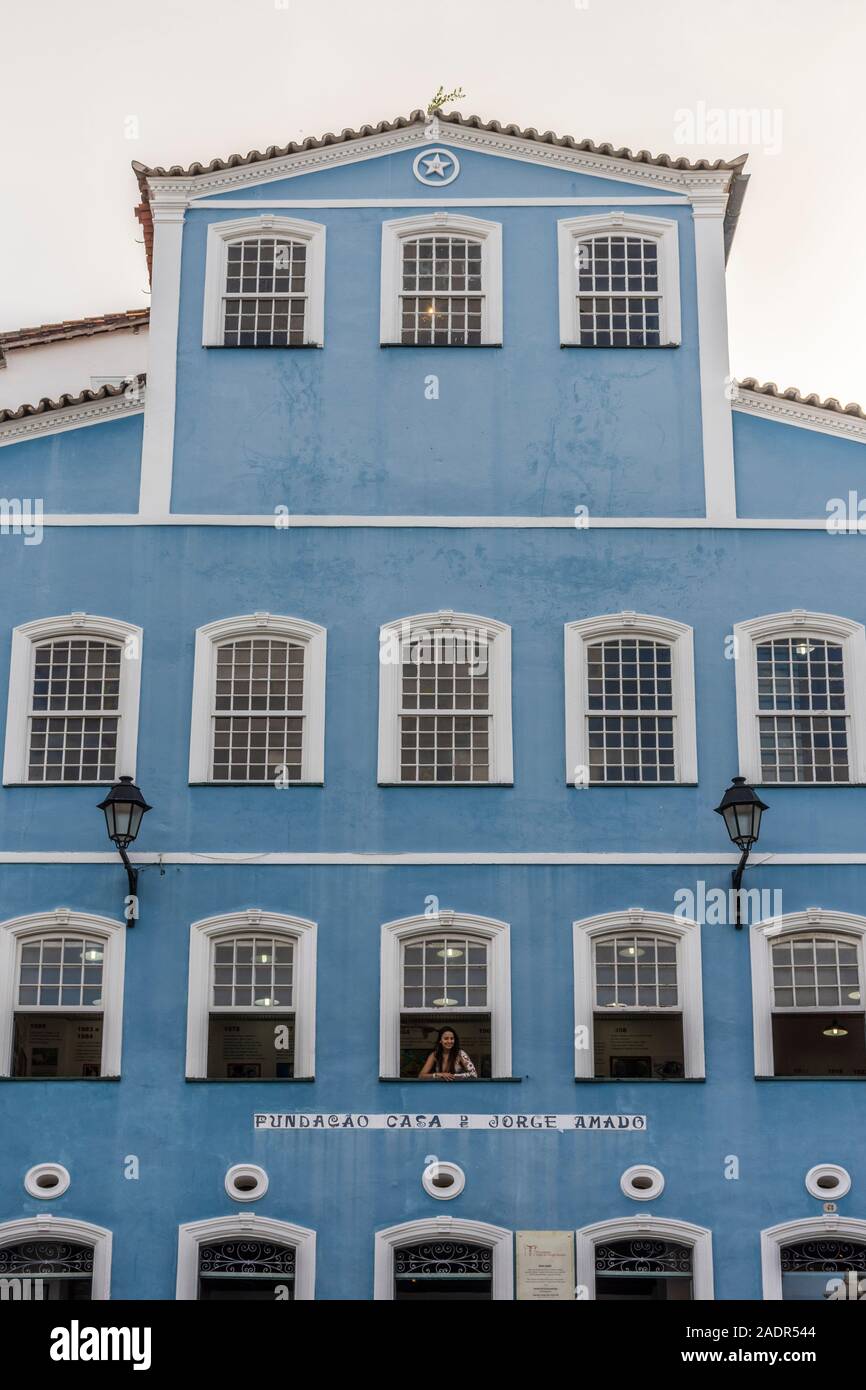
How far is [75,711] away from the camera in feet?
82.0

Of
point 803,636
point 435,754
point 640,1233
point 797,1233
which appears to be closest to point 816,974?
point 797,1233

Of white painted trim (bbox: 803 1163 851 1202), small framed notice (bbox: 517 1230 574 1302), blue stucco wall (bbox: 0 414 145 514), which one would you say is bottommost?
small framed notice (bbox: 517 1230 574 1302)

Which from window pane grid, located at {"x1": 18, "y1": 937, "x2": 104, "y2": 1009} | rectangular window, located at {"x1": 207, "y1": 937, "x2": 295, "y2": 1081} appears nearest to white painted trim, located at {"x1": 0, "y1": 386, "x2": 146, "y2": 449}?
window pane grid, located at {"x1": 18, "y1": 937, "x2": 104, "y2": 1009}

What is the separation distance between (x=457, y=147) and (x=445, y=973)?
11619 mm

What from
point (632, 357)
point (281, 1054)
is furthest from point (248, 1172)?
point (632, 357)

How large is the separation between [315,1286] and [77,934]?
5.14 meters

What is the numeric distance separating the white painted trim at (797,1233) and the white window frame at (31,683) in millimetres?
9571

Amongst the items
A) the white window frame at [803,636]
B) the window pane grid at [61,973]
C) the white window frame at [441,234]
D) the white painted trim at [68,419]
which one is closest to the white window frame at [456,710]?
the white window frame at [803,636]

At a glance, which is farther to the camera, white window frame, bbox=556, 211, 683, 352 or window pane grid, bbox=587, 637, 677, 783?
white window frame, bbox=556, 211, 683, 352

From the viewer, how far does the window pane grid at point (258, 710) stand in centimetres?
2483

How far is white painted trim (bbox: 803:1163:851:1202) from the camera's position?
23172 mm

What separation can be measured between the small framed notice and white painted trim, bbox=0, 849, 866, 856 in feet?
14.7

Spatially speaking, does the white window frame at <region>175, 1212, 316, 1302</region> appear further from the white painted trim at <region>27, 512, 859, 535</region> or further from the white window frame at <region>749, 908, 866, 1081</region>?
the white painted trim at <region>27, 512, 859, 535</region>
